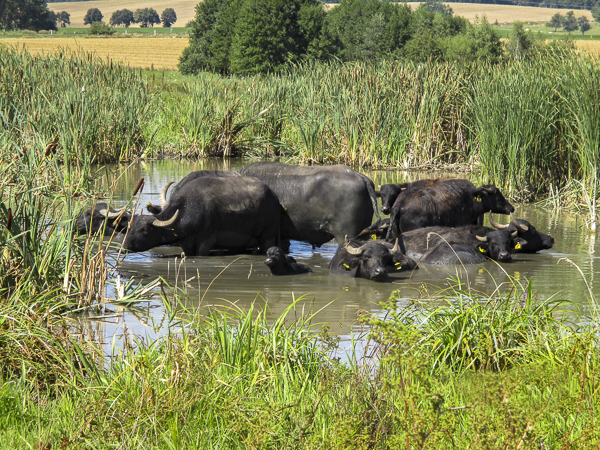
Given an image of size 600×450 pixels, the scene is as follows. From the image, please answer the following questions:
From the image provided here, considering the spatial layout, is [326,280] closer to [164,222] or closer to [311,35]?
[164,222]

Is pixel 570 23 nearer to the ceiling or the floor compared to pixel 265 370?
nearer to the ceiling

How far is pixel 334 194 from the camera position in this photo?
29.7 ft

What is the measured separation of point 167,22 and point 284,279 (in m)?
157

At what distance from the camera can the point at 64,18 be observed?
151750 mm

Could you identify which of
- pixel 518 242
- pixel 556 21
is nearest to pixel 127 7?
pixel 556 21

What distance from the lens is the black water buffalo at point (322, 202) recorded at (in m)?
9.05

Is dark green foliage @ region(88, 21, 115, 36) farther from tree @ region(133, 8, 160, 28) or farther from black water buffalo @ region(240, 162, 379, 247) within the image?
black water buffalo @ region(240, 162, 379, 247)

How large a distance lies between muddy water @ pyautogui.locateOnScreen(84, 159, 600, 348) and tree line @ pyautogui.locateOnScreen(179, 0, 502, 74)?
127 feet

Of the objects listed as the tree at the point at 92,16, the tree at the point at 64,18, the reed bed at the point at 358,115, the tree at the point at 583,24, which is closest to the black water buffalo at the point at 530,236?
the reed bed at the point at 358,115

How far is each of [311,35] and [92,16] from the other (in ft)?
346

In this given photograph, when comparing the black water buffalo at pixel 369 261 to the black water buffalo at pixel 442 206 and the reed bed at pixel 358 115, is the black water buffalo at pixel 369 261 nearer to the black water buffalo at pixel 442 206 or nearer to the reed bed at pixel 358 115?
the black water buffalo at pixel 442 206

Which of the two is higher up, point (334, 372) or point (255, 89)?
point (255, 89)

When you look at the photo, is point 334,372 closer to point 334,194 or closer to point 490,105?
Answer: point 334,194

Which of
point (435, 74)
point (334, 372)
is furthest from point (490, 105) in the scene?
point (334, 372)
